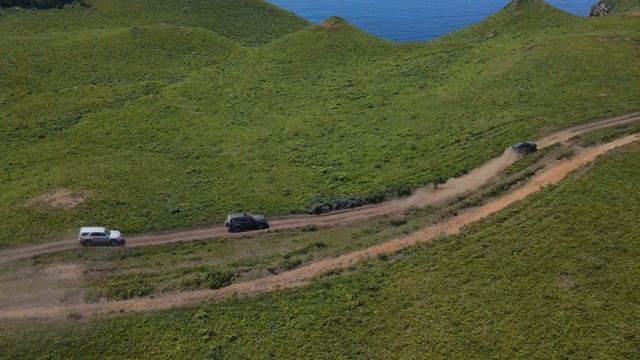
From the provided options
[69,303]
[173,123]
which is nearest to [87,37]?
[173,123]

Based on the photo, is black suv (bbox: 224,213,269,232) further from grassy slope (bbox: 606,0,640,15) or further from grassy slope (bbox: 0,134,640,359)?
grassy slope (bbox: 606,0,640,15)

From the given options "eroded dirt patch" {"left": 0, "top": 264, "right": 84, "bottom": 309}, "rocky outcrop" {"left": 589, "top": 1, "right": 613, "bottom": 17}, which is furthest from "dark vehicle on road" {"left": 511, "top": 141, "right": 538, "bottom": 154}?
"rocky outcrop" {"left": 589, "top": 1, "right": 613, "bottom": 17}

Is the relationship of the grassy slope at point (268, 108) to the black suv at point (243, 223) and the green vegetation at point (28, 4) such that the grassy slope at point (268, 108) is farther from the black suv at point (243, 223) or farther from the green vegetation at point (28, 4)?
the green vegetation at point (28, 4)

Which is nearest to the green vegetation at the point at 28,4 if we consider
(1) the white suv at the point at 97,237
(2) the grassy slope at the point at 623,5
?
(1) the white suv at the point at 97,237

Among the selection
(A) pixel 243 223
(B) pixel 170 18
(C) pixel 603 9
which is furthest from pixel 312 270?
(C) pixel 603 9

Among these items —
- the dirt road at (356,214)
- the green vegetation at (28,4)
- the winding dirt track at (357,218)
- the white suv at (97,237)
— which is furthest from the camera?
the green vegetation at (28,4)

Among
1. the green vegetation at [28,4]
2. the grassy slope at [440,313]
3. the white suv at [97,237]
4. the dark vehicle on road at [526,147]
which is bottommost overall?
the grassy slope at [440,313]
